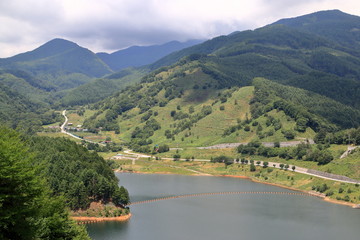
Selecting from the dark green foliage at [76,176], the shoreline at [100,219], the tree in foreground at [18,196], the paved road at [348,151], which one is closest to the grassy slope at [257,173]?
the paved road at [348,151]

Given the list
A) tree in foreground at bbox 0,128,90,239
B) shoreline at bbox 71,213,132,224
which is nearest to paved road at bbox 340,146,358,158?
shoreline at bbox 71,213,132,224

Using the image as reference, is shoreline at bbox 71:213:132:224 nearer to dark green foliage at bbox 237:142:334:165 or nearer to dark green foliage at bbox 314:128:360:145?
dark green foliage at bbox 237:142:334:165

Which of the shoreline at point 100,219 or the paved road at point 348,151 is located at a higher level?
the paved road at point 348,151

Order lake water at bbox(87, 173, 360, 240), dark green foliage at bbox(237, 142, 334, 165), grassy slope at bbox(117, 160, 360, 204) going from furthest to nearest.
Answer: dark green foliage at bbox(237, 142, 334, 165) < grassy slope at bbox(117, 160, 360, 204) < lake water at bbox(87, 173, 360, 240)

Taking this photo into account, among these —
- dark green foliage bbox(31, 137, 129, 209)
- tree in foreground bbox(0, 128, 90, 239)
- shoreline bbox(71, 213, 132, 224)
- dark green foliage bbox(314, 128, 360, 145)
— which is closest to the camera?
tree in foreground bbox(0, 128, 90, 239)

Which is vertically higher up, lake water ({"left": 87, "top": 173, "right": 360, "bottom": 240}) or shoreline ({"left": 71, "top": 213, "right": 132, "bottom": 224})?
shoreline ({"left": 71, "top": 213, "right": 132, "bottom": 224})

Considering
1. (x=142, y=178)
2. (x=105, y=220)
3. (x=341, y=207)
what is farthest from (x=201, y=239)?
(x=142, y=178)

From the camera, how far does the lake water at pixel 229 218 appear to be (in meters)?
85.9

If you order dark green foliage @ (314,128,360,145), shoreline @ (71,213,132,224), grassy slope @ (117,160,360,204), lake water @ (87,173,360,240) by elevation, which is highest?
dark green foliage @ (314,128,360,145)

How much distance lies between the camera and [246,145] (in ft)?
604

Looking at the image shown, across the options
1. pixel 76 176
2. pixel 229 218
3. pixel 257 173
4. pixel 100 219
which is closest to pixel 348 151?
pixel 257 173

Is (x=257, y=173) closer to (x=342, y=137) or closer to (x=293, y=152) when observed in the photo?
(x=293, y=152)

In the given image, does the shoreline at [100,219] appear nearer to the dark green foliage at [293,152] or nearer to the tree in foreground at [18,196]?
the tree in foreground at [18,196]

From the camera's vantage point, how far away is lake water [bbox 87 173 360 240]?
282ft
